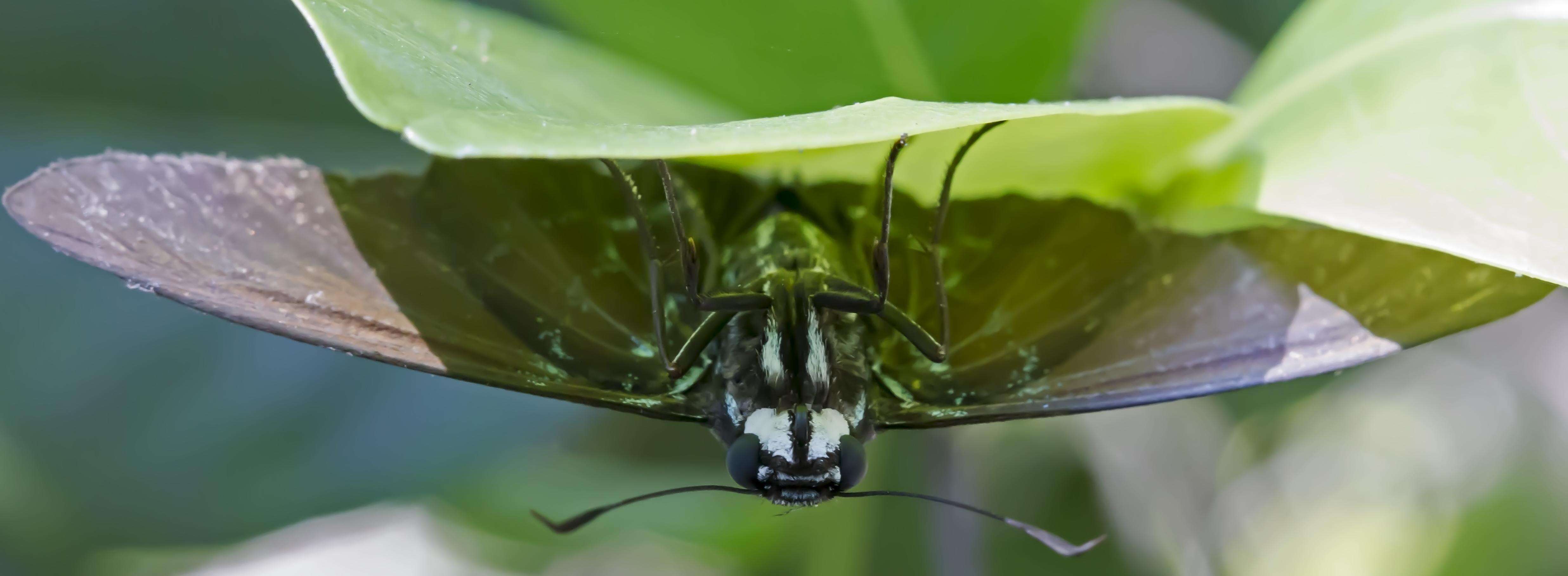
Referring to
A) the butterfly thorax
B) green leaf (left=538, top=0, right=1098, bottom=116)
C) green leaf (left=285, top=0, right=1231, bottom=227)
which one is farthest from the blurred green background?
the butterfly thorax

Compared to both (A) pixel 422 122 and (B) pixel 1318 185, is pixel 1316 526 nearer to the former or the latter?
(B) pixel 1318 185

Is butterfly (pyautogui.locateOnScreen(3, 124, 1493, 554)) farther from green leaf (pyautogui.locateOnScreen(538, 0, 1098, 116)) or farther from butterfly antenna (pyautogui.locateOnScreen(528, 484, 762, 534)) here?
green leaf (pyautogui.locateOnScreen(538, 0, 1098, 116))

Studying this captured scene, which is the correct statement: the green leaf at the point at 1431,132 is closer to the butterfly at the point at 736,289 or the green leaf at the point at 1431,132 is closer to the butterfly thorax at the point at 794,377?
the butterfly at the point at 736,289

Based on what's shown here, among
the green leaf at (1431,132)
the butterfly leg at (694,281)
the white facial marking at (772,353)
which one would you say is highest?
the green leaf at (1431,132)

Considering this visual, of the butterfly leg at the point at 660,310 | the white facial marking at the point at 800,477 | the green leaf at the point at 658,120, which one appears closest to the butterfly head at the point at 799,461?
the white facial marking at the point at 800,477

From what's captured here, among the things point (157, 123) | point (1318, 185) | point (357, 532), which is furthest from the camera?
point (357, 532)

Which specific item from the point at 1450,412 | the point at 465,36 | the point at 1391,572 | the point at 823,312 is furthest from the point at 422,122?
the point at 1450,412
